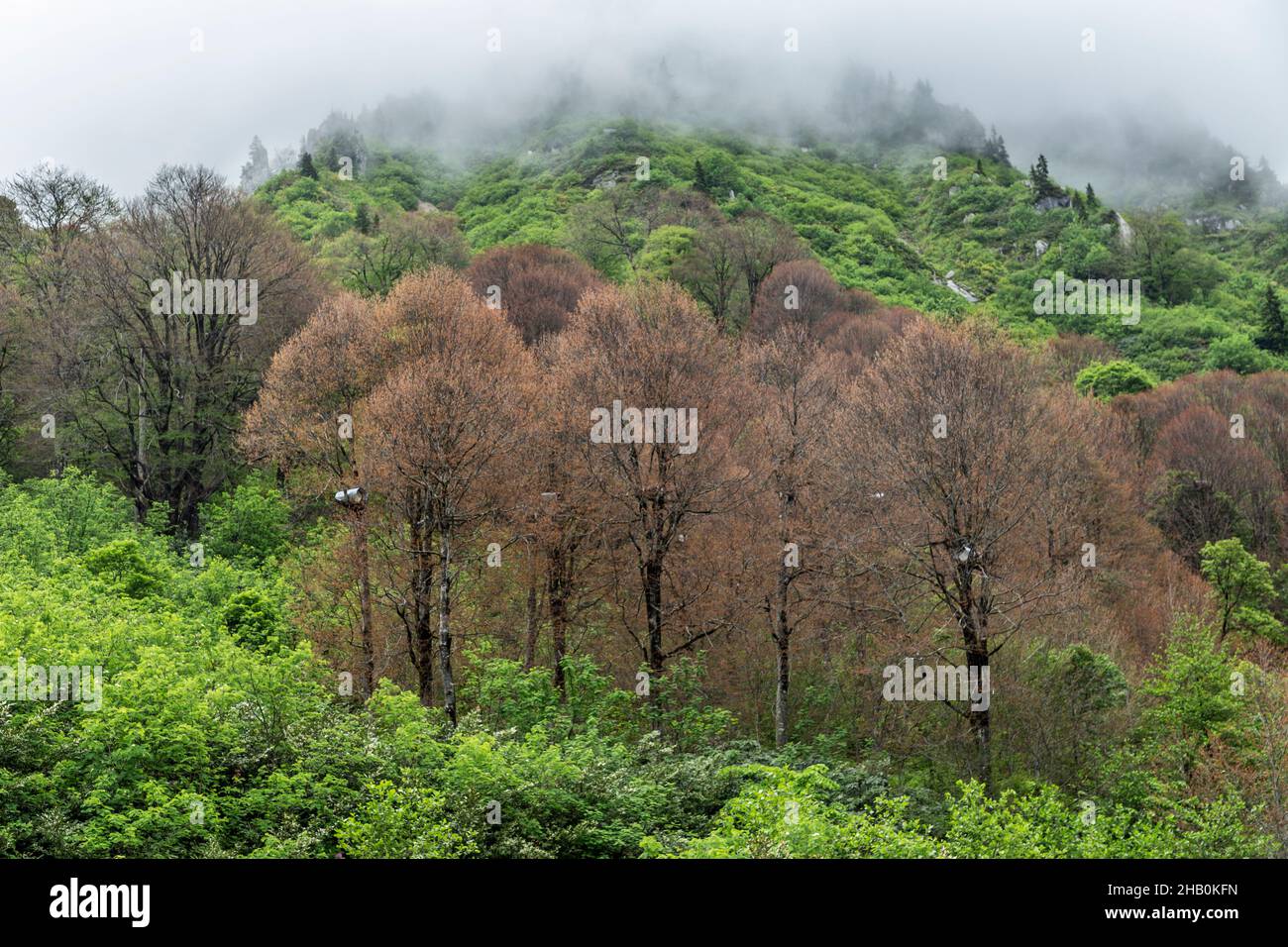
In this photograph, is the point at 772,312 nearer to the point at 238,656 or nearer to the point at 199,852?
the point at 238,656

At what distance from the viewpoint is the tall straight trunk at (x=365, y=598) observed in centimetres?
2792

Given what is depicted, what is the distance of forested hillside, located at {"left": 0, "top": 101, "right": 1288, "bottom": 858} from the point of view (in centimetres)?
1672

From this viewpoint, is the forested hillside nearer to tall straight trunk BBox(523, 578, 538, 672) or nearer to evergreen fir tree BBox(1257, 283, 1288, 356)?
tall straight trunk BBox(523, 578, 538, 672)

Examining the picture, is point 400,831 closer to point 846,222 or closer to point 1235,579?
point 1235,579

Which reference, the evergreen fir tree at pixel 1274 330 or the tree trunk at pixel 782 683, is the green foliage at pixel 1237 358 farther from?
the tree trunk at pixel 782 683

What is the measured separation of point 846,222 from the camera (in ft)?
457

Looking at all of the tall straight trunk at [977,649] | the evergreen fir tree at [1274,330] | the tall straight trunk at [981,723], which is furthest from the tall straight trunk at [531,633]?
the evergreen fir tree at [1274,330]

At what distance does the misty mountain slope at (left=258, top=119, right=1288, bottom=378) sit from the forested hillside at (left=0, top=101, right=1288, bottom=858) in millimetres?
21341

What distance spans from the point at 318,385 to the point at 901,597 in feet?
66.9

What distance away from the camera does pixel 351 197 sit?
384 ft

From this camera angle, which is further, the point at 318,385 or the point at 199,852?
the point at 318,385

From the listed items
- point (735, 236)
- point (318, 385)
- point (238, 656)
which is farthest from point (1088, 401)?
point (238, 656)
